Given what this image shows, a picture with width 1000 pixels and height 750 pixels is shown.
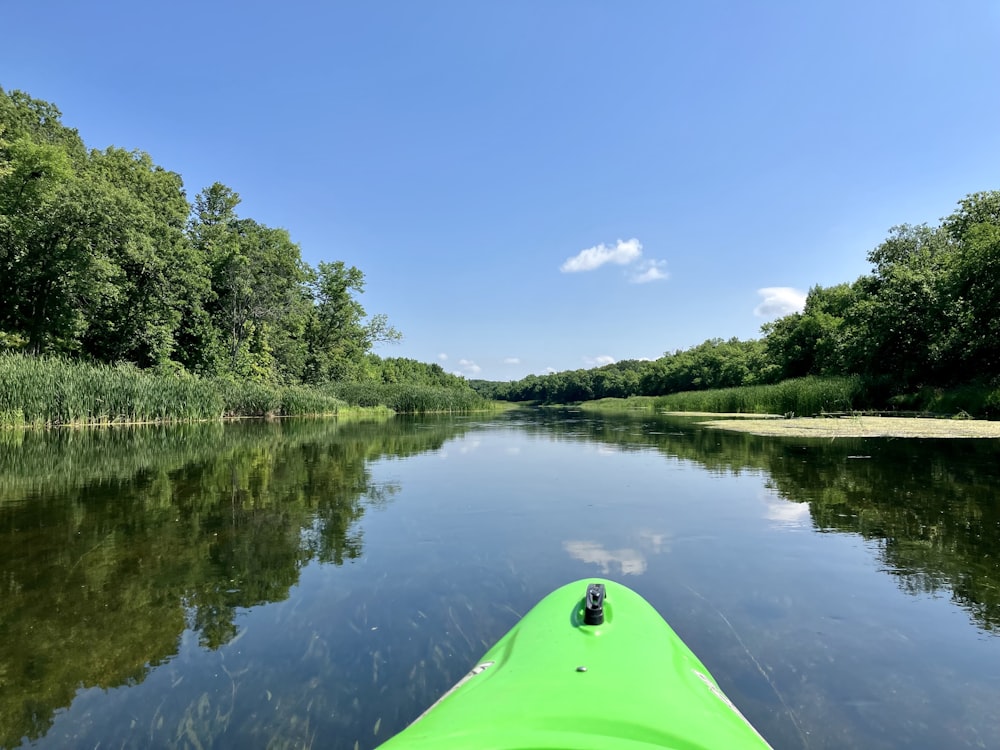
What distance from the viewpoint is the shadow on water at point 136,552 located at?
2.82 meters

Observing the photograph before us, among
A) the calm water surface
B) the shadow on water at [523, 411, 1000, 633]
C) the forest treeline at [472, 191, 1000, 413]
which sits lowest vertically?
the calm water surface

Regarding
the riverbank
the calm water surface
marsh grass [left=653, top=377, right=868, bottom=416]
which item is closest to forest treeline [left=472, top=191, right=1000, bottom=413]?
marsh grass [left=653, top=377, right=868, bottom=416]

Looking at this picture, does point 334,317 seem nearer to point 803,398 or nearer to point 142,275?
point 142,275

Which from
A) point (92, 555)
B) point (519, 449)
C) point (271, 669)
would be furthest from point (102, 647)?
point (519, 449)

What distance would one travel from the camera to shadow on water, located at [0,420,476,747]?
2822 mm

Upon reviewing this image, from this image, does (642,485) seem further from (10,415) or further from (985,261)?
(985,261)

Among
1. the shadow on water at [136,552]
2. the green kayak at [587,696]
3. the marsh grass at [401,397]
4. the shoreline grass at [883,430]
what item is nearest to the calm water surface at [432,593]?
the shadow on water at [136,552]

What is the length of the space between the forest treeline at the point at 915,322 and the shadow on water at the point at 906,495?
12202 millimetres

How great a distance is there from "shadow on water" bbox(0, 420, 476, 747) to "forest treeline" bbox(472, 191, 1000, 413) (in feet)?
78.5

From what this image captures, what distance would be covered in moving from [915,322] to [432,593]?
30130 mm

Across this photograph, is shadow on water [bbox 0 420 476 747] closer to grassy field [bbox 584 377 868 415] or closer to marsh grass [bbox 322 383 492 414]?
grassy field [bbox 584 377 868 415]

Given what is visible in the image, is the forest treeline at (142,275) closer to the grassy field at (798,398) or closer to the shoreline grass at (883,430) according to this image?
the shoreline grass at (883,430)

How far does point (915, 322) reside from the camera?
2542 cm

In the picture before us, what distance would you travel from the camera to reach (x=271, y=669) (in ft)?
9.11
